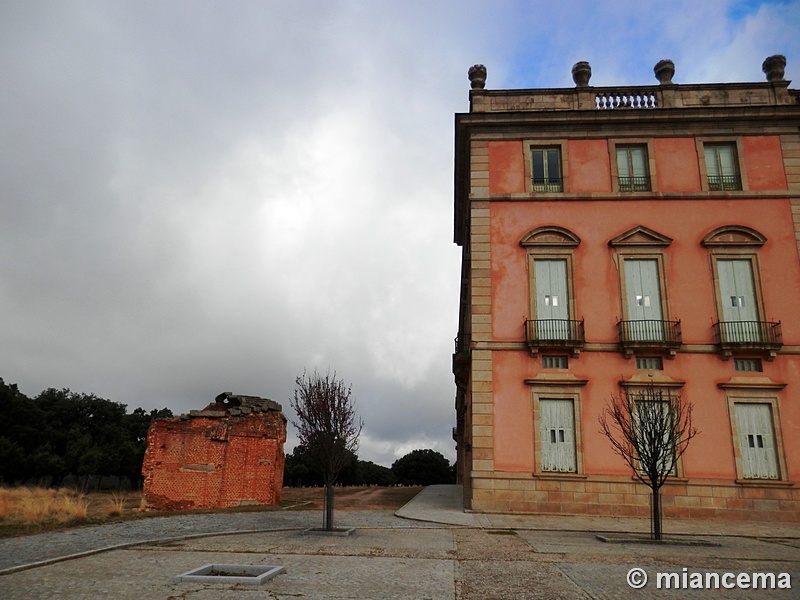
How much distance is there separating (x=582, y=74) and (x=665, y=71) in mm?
3076

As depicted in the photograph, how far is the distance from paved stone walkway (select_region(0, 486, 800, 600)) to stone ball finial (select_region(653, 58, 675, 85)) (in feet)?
51.1

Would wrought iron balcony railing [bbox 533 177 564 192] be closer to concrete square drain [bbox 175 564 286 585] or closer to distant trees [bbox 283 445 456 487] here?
concrete square drain [bbox 175 564 286 585]

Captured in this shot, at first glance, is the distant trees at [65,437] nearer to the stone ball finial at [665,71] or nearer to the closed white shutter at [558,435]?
the closed white shutter at [558,435]

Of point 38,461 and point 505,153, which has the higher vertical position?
point 505,153

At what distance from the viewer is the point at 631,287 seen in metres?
19.0

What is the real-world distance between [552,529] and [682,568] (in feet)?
19.2

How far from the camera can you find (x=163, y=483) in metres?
18.5

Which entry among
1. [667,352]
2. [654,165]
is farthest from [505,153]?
[667,352]

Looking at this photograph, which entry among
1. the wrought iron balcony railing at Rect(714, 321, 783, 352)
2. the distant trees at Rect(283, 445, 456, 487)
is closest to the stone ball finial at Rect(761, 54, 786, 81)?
the wrought iron balcony railing at Rect(714, 321, 783, 352)

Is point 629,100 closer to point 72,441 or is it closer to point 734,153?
point 734,153

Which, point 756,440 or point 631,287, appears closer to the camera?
point 756,440

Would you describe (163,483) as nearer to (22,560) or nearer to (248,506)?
(248,506)

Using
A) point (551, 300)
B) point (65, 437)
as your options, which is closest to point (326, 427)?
point (551, 300)

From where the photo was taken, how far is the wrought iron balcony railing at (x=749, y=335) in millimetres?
17688
